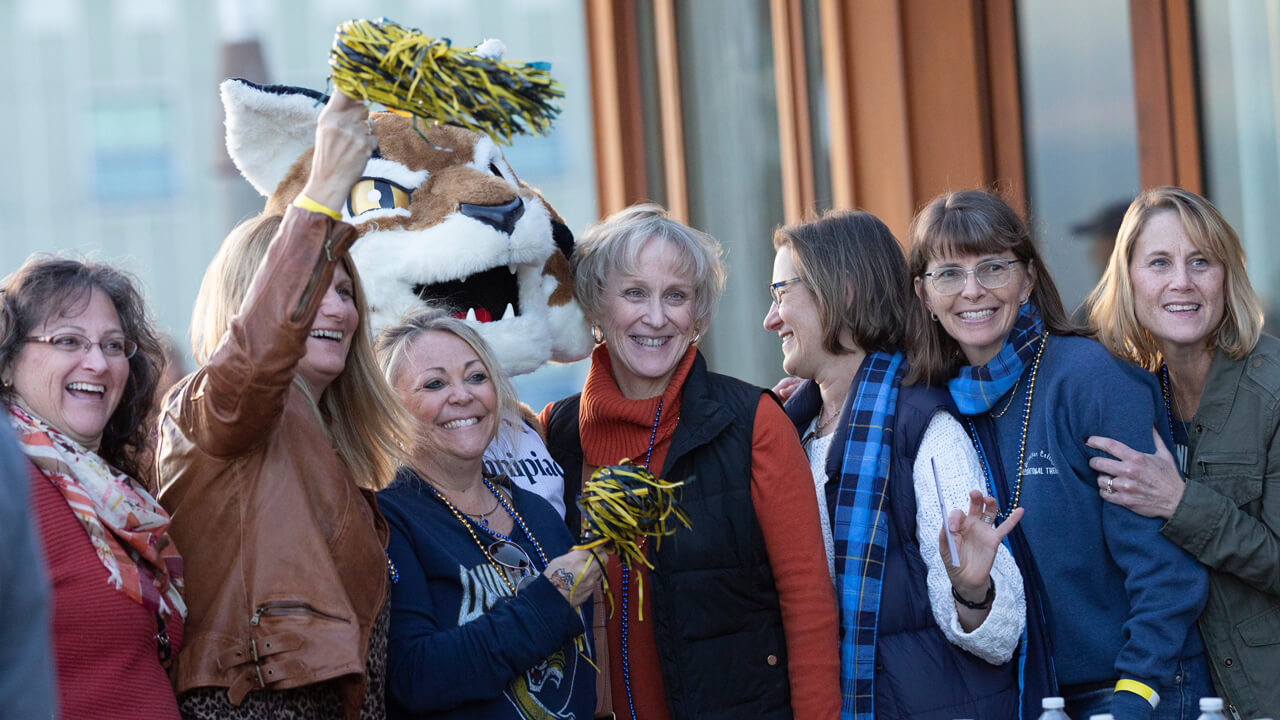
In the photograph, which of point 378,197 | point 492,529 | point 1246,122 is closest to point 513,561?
point 492,529

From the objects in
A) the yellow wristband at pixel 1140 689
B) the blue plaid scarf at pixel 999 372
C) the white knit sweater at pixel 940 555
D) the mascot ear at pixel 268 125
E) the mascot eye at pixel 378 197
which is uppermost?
the mascot ear at pixel 268 125

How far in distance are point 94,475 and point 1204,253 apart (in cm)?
223

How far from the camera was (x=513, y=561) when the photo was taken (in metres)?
2.42

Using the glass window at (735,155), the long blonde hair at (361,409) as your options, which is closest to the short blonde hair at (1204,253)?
the long blonde hair at (361,409)

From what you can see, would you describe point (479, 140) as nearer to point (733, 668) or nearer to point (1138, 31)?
point (733, 668)

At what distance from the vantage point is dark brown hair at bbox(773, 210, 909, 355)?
2877 millimetres

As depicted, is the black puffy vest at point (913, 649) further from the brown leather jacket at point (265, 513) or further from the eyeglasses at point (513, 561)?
the brown leather jacket at point (265, 513)

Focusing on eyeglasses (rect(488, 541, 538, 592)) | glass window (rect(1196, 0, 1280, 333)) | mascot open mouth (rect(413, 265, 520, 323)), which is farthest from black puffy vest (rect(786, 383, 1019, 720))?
glass window (rect(1196, 0, 1280, 333))

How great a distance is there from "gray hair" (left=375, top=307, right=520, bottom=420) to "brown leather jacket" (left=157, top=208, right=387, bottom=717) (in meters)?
0.48

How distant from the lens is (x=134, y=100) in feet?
18.1

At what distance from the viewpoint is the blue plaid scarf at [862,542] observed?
2.57m

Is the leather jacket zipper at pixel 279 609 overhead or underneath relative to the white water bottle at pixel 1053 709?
overhead

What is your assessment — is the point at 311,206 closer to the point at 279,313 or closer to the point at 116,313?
the point at 279,313

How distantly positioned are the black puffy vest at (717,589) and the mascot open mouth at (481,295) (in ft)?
1.84
